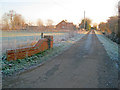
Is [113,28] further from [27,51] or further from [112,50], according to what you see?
[27,51]

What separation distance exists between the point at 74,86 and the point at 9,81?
2234 mm

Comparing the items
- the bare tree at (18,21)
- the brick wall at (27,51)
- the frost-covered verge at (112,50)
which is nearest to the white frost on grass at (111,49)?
the frost-covered verge at (112,50)

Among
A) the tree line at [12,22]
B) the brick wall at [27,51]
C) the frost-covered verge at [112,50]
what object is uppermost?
the tree line at [12,22]

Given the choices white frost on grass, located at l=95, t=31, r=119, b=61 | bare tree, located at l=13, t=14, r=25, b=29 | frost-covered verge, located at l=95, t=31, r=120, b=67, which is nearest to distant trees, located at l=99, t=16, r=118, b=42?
white frost on grass, located at l=95, t=31, r=119, b=61

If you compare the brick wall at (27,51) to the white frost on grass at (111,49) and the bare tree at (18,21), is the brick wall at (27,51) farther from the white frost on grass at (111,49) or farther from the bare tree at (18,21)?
the white frost on grass at (111,49)

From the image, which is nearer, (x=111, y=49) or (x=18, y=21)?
(x=18, y=21)

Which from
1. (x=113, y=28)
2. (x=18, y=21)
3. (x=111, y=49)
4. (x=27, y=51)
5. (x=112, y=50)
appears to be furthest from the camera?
(x=113, y=28)

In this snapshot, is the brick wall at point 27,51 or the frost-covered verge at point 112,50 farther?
the frost-covered verge at point 112,50

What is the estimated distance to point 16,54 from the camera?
20.1ft

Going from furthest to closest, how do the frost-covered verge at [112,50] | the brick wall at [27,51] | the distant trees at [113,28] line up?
1. the distant trees at [113,28]
2. the frost-covered verge at [112,50]
3. the brick wall at [27,51]

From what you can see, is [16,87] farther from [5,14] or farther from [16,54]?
[5,14]

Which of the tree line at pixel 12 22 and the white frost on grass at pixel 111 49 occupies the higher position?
the tree line at pixel 12 22

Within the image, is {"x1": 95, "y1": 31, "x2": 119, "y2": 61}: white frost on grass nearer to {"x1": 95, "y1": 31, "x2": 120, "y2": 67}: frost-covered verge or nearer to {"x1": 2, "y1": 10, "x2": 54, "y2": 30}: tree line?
{"x1": 95, "y1": 31, "x2": 120, "y2": 67}: frost-covered verge

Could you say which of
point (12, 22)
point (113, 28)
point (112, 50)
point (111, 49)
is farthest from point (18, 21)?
point (113, 28)
